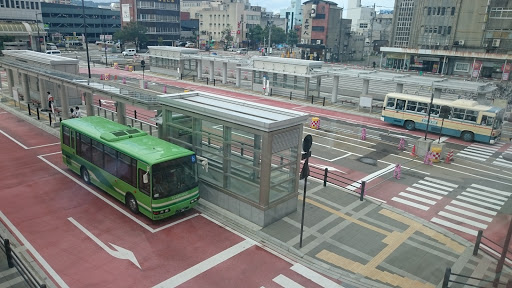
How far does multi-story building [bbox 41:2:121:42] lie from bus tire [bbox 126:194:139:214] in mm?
104283

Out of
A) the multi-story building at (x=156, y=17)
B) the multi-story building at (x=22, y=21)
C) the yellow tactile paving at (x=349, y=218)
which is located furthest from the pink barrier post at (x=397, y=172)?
the multi-story building at (x=156, y=17)

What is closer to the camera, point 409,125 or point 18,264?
point 18,264

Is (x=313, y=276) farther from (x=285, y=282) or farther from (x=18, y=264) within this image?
(x=18, y=264)

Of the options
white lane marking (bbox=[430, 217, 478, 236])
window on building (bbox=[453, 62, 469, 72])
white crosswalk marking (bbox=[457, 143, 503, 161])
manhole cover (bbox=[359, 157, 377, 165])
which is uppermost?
window on building (bbox=[453, 62, 469, 72])

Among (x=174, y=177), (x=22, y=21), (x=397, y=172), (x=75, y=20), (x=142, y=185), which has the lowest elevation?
(x=397, y=172)

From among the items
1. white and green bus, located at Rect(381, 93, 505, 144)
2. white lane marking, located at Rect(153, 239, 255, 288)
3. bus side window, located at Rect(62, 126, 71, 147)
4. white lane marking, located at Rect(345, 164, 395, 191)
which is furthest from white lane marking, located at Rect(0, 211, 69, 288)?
white and green bus, located at Rect(381, 93, 505, 144)

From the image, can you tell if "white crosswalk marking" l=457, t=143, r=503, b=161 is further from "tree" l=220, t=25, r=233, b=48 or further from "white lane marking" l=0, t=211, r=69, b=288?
"tree" l=220, t=25, r=233, b=48

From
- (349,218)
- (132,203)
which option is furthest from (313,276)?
(132,203)

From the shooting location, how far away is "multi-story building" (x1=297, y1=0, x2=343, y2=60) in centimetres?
9712

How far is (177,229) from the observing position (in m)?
13.9

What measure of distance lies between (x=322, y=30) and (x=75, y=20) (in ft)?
247

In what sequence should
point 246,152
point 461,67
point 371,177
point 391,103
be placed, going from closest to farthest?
point 246,152 → point 371,177 → point 391,103 → point 461,67

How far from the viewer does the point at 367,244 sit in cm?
1340

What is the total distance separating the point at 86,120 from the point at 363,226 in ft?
44.5
